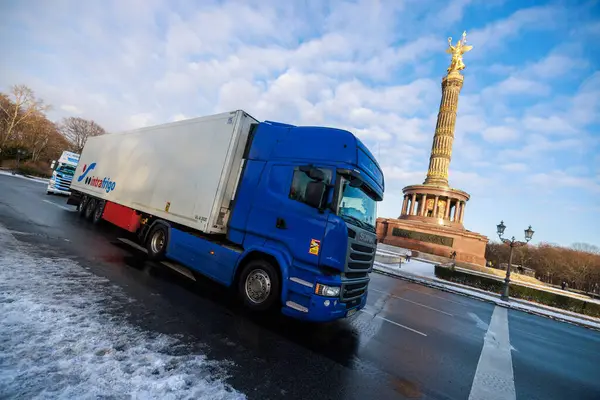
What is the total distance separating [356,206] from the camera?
5.26m

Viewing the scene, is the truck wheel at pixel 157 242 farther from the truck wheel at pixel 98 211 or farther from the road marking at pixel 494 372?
the road marking at pixel 494 372

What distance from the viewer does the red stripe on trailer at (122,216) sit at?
27.8 ft

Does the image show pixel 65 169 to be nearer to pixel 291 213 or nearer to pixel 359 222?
pixel 291 213

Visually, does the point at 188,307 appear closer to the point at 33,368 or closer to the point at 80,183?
the point at 33,368

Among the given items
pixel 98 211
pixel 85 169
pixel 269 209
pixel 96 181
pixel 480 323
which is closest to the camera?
pixel 269 209

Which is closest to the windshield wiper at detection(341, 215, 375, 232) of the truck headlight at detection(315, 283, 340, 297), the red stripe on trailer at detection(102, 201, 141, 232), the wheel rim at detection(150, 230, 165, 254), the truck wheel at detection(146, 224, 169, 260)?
the truck headlight at detection(315, 283, 340, 297)

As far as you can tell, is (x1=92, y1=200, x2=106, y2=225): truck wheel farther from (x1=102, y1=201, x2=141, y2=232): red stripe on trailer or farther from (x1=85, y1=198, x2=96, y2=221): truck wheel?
(x1=102, y1=201, x2=141, y2=232): red stripe on trailer

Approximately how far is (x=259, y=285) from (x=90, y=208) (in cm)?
1076

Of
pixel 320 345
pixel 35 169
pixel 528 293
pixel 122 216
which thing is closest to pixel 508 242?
pixel 528 293

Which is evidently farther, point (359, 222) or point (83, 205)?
point (83, 205)

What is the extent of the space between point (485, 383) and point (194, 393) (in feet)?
15.1

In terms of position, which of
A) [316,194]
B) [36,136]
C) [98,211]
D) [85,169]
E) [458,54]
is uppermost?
[458,54]

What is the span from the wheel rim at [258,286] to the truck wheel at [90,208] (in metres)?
9.96

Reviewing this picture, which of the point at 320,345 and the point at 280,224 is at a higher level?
the point at 280,224
